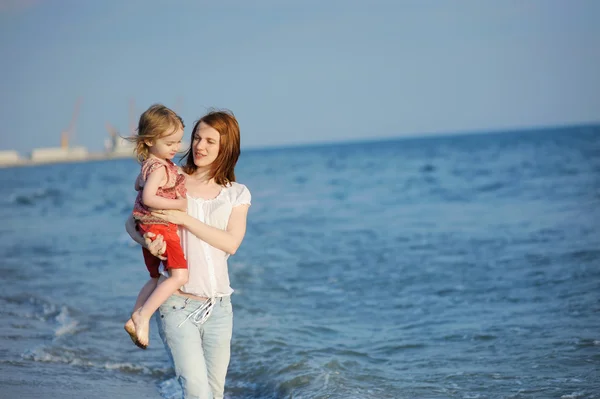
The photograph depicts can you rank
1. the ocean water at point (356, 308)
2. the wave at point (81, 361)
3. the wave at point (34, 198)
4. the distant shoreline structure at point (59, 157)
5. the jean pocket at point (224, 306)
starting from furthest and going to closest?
1. the distant shoreline structure at point (59, 157)
2. the wave at point (34, 198)
3. the wave at point (81, 361)
4. the ocean water at point (356, 308)
5. the jean pocket at point (224, 306)

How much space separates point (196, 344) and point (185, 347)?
0.06 meters

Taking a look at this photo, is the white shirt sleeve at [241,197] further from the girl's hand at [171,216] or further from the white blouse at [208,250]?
the girl's hand at [171,216]

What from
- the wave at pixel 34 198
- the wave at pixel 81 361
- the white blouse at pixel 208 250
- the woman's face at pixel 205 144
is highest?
the woman's face at pixel 205 144

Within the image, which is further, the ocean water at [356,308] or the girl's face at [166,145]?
the ocean water at [356,308]

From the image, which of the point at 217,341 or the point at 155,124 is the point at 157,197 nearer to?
the point at 155,124

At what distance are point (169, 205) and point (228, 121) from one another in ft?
1.74

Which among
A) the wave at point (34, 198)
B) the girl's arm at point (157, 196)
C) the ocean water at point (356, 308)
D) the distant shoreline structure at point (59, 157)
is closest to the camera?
the girl's arm at point (157, 196)

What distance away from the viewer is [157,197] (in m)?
3.21

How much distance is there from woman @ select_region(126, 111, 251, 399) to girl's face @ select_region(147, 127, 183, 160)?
0.11 meters

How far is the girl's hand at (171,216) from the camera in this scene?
3.22m

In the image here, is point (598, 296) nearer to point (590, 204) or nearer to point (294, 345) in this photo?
point (294, 345)

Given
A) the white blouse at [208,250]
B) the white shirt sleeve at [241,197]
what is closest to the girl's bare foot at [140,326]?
the white blouse at [208,250]

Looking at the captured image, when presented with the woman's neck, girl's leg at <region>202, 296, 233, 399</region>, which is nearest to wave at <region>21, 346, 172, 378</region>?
girl's leg at <region>202, 296, 233, 399</region>

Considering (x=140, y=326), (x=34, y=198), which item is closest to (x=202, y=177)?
(x=140, y=326)
